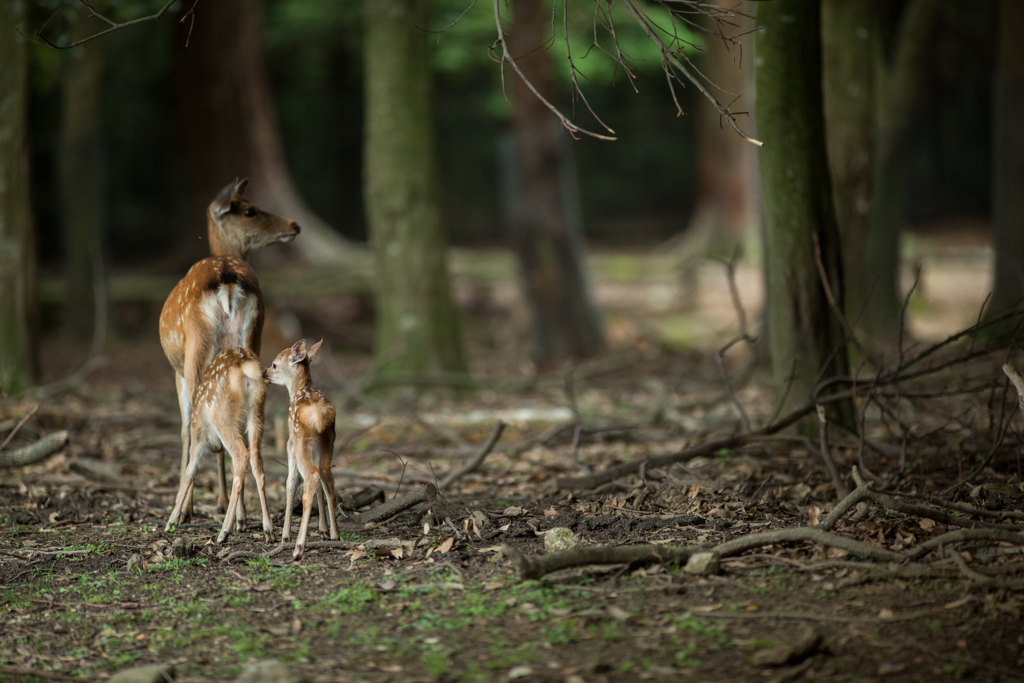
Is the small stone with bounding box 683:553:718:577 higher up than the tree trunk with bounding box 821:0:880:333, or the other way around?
the tree trunk with bounding box 821:0:880:333

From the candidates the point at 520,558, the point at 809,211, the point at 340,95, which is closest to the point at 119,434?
the point at 520,558

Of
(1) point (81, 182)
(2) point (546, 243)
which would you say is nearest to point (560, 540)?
(2) point (546, 243)

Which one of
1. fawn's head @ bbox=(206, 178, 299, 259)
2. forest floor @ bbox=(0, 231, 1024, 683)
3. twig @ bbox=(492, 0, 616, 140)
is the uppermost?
twig @ bbox=(492, 0, 616, 140)

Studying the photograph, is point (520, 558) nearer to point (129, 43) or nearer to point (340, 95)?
point (129, 43)

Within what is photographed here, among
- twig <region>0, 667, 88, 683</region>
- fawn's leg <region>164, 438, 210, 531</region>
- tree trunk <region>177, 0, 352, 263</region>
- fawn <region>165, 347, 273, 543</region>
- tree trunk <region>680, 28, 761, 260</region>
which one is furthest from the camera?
tree trunk <region>680, 28, 761, 260</region>

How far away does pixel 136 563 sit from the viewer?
15.4 ft

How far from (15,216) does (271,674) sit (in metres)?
6.48

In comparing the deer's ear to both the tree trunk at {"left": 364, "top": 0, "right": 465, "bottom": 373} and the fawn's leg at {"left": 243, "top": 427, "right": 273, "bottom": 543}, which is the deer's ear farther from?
the tree trunk at {"left": 364, "top": 0, "right": 465, "bottom": 373}

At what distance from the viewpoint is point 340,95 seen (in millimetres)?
24578

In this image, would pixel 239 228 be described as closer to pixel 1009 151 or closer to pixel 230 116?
pixel 1009 151

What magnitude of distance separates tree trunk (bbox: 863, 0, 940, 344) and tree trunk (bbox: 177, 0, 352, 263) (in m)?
8.10

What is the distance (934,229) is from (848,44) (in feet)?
54.6

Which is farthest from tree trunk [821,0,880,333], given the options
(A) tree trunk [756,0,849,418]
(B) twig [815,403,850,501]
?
(B) twig [815,403,850,501]

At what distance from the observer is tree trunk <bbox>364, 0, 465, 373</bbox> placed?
980cm
